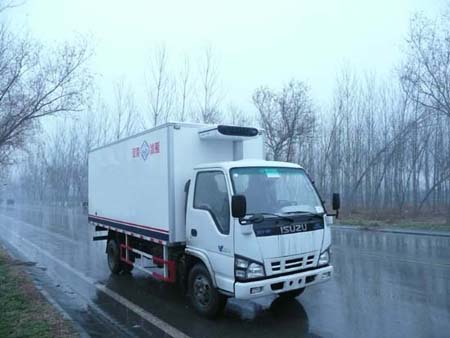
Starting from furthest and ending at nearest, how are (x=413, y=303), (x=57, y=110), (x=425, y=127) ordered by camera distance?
(x=425, y=127), (x=57, y=110), (x=413, y=303)

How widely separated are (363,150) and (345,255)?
22.8 meters

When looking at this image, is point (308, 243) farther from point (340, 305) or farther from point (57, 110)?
point (57, 110)

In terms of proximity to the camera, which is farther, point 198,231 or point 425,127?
point 425,127

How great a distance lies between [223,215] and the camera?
621 cm

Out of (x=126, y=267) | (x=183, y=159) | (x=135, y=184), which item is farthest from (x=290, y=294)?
(x=126, y=267)

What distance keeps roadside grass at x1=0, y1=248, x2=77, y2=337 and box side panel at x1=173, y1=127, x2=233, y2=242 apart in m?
2.28

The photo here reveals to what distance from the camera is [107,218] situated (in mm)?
10391

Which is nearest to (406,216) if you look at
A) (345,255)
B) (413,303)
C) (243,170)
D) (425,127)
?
(425,127)

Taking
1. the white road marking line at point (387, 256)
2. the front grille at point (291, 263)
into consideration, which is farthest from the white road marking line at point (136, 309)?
the white road marking line at point (387, 256)

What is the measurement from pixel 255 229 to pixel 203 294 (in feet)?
5.11

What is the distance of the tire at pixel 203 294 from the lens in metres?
6.28

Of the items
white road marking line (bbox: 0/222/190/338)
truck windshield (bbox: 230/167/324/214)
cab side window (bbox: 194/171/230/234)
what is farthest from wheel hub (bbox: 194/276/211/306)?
truck windshield (bbox: 230/167/324/214)

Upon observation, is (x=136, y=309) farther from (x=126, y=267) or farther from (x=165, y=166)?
(x=126, y=267)

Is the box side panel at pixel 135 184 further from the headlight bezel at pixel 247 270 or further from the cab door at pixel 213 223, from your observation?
the headlight bezel at pixel 247 270
